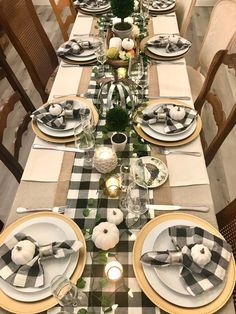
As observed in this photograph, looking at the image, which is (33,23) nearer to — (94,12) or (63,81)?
(94,12)

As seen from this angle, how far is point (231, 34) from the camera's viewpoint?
1835 mm

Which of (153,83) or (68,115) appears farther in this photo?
(153,83)

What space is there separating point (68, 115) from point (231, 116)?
2.45ft

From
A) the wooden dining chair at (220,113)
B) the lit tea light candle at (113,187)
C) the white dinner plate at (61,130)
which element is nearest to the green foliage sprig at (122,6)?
the wooden dining chair at (220,113)

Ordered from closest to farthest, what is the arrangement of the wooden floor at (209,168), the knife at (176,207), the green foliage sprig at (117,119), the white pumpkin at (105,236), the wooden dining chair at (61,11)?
the white pumpkin at (105,236)
the knife at (176,207)
the green foliage sprig at (117,119)
the wooden floor at (209,168)
the wooden dining chair at (61,11)

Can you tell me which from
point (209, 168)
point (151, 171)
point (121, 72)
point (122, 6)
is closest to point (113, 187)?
point (151, 171)

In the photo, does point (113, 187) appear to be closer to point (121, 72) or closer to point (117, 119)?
point (117, 119)

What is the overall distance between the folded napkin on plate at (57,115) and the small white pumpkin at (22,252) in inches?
22.0

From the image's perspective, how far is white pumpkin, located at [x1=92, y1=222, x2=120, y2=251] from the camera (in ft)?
3.04

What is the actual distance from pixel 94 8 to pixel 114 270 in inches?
77.3

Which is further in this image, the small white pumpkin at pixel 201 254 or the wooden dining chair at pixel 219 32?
the wooden dining chair at pixel 219 32

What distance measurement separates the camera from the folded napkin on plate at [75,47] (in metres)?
1.74

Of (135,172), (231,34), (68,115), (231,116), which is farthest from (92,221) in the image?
(231,34)

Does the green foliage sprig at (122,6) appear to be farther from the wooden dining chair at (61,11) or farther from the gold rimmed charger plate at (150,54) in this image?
the wooden dining chair at (61,11)
